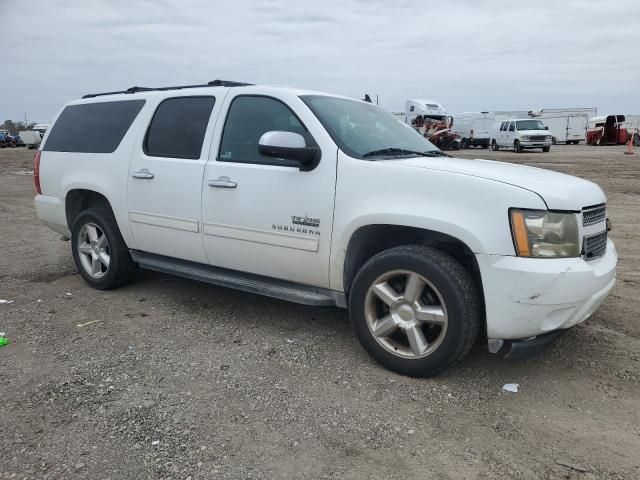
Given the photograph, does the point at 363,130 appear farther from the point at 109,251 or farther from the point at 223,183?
the point at 109,251

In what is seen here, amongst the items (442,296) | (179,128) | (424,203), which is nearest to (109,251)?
(179,128)

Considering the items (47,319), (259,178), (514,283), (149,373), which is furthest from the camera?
(47,319)

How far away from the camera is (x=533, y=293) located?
2.93 meters

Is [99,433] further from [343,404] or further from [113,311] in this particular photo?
[113,311]

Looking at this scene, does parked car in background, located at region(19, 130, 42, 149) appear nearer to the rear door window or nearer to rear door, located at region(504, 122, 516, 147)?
rear door, located at region(504, 122, 516, 147)

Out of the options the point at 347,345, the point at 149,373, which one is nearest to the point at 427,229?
the point at 347,345

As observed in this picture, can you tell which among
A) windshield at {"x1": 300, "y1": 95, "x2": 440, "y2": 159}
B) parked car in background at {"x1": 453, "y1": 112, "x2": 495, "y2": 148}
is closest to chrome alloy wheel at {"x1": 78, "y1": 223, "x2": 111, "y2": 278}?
windshield at {"x1": 300, "y1": 95, "x2": 440, "y2": 159}

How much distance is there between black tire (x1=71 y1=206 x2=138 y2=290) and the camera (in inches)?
196

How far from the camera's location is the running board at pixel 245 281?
371 centimetres

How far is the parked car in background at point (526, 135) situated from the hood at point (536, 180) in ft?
96.0

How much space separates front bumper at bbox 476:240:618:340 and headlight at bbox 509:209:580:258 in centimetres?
5

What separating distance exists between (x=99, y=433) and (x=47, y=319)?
205 cm

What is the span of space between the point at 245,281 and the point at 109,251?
1.70 m

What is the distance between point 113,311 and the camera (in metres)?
4.66
